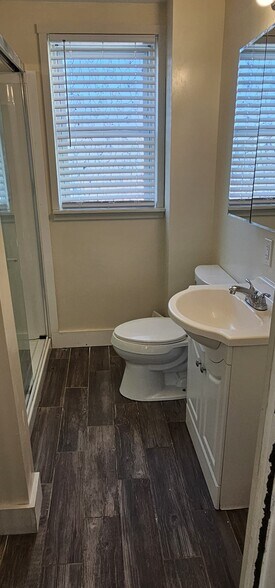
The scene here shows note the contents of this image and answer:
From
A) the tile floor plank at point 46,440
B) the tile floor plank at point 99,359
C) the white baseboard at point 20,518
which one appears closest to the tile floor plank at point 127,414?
the tile floor plank at point 46,440

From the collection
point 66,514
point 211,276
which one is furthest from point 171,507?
point 211,276

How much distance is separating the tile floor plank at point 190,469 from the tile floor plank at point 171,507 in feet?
0.10

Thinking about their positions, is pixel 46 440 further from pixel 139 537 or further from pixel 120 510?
pixel 139 537

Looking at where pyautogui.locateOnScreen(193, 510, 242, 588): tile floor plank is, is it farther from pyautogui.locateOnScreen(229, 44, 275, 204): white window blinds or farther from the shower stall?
pyautogui.locateOnScreen(229, 44, 275, 204): white window blinds

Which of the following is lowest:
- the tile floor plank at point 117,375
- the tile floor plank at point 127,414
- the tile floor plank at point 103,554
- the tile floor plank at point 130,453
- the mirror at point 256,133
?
the tile floor plank at point 117,375

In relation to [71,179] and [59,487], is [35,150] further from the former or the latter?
[59,487]

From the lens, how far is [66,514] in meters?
1.66

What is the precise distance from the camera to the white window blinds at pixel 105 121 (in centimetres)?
254

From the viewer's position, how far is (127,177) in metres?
2.81

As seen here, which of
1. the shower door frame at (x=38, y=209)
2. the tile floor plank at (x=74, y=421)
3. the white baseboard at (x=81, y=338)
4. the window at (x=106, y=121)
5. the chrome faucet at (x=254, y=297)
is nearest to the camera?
the chrome faucet at (x=254, y=297)

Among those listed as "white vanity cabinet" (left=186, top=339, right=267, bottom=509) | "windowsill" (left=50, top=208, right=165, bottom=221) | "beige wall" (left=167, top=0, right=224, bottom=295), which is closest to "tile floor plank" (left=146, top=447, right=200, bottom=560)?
"white vanity cabinet" (left=186, top=339, right=267, bottom=509)

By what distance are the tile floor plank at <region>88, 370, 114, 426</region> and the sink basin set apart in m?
0.88

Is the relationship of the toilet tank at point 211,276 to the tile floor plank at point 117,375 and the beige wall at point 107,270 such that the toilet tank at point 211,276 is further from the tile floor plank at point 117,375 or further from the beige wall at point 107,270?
the tile floor plank at point 117,375

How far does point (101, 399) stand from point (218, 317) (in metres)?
1.01
